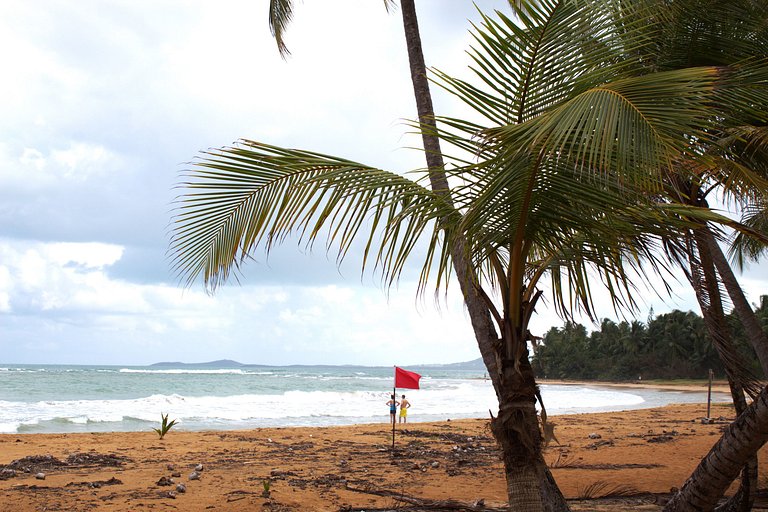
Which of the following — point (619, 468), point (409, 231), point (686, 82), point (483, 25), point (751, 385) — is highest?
point (483, 25)

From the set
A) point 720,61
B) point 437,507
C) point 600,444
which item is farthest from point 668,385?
point 720,61

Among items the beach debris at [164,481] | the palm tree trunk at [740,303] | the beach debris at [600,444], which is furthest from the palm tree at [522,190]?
the beach debris at [600,444]

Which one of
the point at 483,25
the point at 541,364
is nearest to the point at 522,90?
the point at 483,25

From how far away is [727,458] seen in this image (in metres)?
4.29

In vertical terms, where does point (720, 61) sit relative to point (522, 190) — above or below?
above

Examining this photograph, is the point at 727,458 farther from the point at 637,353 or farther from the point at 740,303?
the point at 637,353

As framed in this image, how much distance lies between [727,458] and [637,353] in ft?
232

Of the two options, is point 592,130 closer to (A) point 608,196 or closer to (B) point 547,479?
(A) point 608,196

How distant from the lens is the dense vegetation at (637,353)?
59875mm

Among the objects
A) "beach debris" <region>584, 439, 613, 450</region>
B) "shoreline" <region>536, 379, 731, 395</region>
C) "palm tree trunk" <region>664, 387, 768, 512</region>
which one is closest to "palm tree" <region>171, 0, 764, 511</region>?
"palm tree trunk" <region>664, 387, 768, 512</region>

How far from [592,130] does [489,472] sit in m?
7.74

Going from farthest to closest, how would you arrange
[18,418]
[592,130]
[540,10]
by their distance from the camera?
1. [18,418]
2. [540,10]
3. [592,130]

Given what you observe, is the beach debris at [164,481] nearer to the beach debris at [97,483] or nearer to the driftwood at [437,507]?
the beach debris at [97,483]

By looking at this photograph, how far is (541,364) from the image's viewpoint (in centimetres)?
8150
